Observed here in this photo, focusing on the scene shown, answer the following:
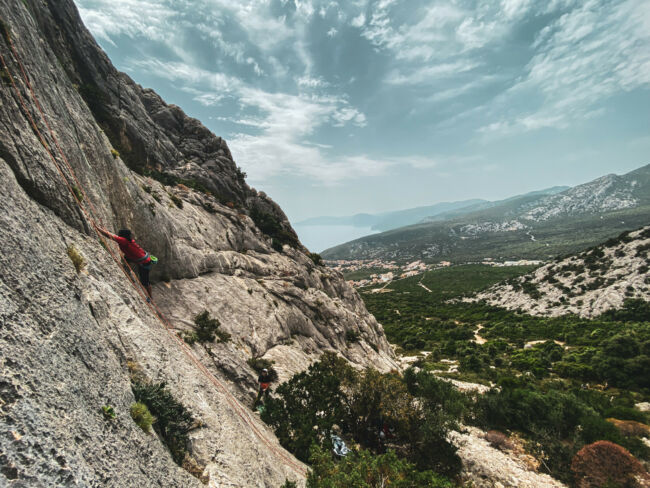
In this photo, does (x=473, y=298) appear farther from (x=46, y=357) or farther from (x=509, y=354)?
(x=46, y=357)

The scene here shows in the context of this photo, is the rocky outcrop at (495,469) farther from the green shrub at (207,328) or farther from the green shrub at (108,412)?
the green shrub at (108,412)

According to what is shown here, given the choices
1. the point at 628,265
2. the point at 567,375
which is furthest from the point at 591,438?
the point at 628,265

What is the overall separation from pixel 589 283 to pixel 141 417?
10532 centimetres

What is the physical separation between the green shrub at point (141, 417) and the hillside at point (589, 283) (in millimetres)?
91767

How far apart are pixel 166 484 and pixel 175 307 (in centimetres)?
1339

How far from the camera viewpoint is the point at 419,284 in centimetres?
16725

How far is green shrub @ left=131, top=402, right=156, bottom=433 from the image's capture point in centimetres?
656

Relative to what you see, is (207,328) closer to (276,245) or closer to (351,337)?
(351,337)

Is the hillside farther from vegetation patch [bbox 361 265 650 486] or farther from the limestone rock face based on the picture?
the limestone rock face

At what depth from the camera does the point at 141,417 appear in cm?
662

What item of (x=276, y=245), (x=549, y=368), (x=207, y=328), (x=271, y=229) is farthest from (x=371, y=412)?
(x=271, y=229)

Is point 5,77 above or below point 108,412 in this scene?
above

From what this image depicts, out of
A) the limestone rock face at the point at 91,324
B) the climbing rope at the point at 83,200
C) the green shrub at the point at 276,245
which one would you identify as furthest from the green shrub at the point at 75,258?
the green shrub at the point at 276,245

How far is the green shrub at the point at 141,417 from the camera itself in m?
6.56
